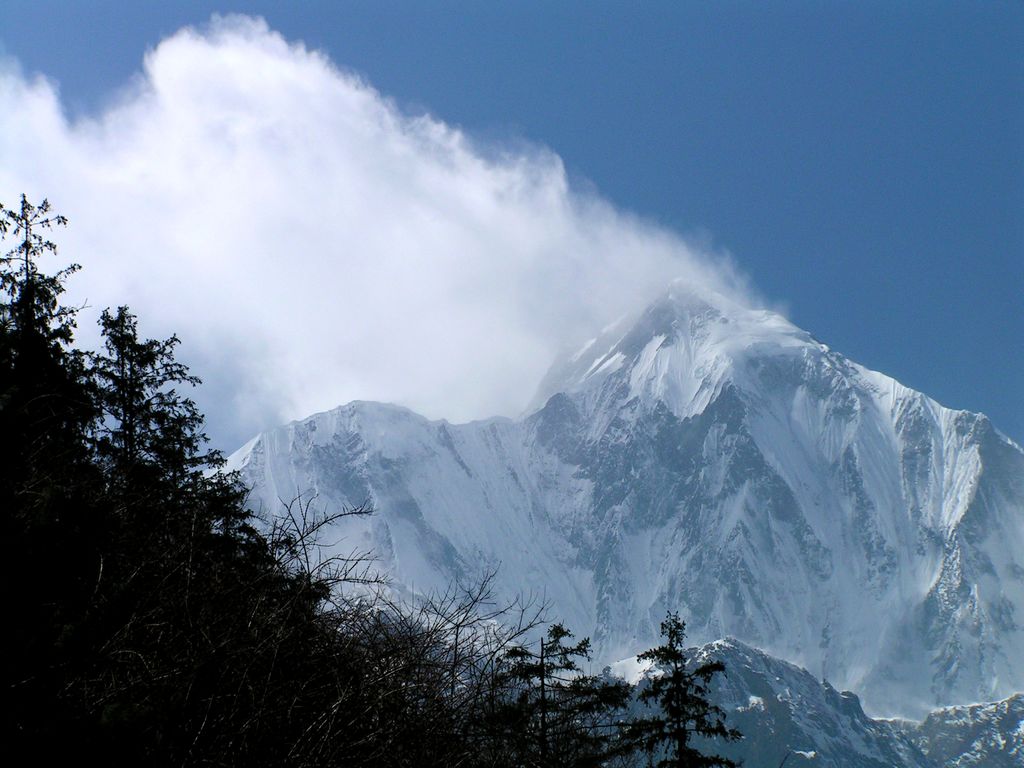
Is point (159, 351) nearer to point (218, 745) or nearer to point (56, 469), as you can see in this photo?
point (56, 469)

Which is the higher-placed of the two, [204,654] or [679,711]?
[679,711]

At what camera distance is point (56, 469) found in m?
5.88

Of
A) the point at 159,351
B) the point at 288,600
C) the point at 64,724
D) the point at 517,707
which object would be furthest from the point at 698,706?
the point at 64,724

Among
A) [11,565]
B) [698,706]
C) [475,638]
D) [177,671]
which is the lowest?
[177,671]

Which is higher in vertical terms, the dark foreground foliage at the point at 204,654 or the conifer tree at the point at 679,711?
the conifer tree at the point at 679,711

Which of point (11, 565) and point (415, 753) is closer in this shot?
point (11, 565)

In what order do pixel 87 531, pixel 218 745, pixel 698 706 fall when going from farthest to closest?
pixel 698 706 < pixel 87 531 < pixel 218 745

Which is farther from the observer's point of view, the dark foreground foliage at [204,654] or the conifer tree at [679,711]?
the conifer tree at [679,711]

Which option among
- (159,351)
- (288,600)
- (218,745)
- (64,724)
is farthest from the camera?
(159,351)

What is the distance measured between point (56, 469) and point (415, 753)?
2739mm

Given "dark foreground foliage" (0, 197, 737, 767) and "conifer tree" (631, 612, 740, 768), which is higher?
"conifer tree" (631, 612, 740, 768)

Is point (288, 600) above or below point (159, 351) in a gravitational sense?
below

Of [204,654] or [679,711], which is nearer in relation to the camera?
[204,654]

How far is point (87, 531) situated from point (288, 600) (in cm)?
95
